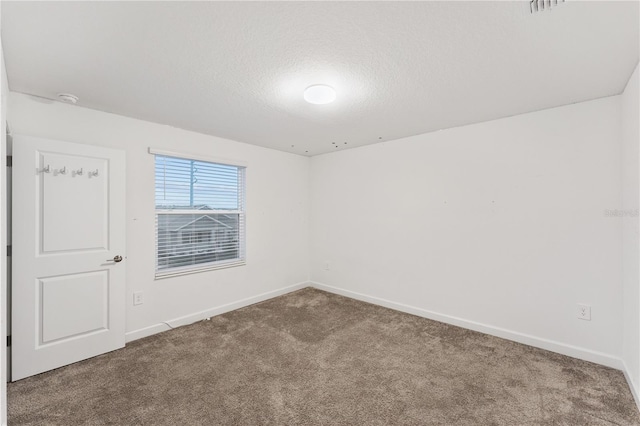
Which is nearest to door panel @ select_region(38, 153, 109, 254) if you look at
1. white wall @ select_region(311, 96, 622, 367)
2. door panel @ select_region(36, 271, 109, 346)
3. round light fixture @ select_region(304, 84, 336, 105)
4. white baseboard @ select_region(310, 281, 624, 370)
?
door panel @ select_region(36, 271, 109, 346)

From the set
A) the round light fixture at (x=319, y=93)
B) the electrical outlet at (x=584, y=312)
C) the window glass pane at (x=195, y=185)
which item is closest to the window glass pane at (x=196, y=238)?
the window glass pane at (x=195, y=185)

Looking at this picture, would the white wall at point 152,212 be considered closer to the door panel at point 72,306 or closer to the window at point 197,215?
the window at point 197,215

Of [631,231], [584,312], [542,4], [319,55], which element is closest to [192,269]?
[319,55]

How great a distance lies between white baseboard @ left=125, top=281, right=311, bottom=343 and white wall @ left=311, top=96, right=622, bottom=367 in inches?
46.0

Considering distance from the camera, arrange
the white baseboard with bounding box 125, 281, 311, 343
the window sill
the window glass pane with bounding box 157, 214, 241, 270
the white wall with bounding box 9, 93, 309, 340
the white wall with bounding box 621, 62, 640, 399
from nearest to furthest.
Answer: the white wall with bounding box 621, 62, 640, 399, the white wall with bounding box 9, 93, 309, 340, the white baseboard with bounding box 125, 281, 311, 343, the window sill, the window glass pane with bounding box 157, 214, 241, 270

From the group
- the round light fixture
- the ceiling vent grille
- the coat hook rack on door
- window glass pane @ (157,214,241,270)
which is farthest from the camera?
window glass pane @ (157,214,241,270)

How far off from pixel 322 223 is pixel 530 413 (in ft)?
10.9

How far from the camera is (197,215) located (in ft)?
11.6

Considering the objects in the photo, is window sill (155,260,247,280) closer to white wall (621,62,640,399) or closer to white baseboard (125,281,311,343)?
white baseboard (125,281,311,343)

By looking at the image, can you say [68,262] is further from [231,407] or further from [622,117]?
[622,117]

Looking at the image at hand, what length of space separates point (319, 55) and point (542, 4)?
114 cm

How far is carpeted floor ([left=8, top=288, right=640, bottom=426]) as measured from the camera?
1.80 metres

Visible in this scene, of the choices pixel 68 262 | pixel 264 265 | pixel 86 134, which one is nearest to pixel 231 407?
pixel 68 262

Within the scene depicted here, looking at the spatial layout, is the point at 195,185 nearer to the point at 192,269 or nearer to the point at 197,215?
the point at 197,215
